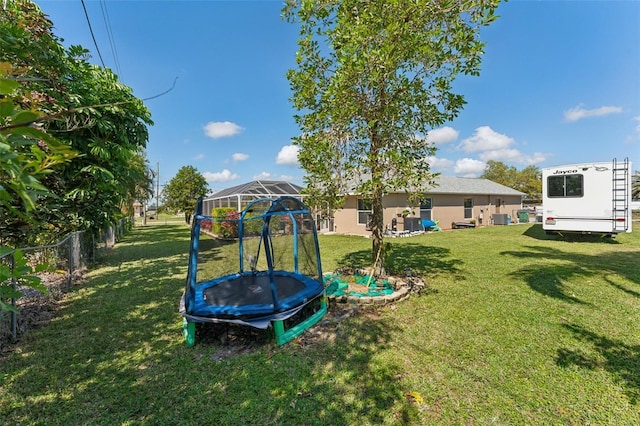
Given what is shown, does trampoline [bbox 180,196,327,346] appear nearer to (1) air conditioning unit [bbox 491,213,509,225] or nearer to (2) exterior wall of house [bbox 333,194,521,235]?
(2) exterior wall of house [bbox 333,194,521,235]

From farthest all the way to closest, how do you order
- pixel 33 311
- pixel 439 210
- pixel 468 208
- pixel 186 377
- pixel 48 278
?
pixel 468 208, pixel 439 210, pixel 48 278, pixel 33 311, pixel 186 377

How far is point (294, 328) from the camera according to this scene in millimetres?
4176

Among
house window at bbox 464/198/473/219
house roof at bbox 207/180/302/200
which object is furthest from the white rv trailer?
house roof at bbox 207/180/302/200

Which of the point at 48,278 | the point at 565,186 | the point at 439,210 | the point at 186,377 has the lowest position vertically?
the point at 186,377

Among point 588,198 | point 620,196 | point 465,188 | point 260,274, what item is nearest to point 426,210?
point 465,188

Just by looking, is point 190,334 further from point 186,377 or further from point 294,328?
point 294,328

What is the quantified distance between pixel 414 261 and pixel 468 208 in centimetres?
1319

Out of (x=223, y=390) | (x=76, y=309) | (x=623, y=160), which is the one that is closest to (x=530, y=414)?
(x=223, y=390)

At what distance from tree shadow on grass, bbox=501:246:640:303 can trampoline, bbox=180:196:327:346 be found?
4625 millimetres

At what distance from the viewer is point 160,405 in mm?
2809

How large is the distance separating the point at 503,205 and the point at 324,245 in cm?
1742

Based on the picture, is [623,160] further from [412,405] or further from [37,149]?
[37,149]

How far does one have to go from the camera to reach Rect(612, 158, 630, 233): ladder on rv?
32.8ft

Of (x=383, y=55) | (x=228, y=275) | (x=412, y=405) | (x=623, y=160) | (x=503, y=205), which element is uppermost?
(x=383, y=55)
